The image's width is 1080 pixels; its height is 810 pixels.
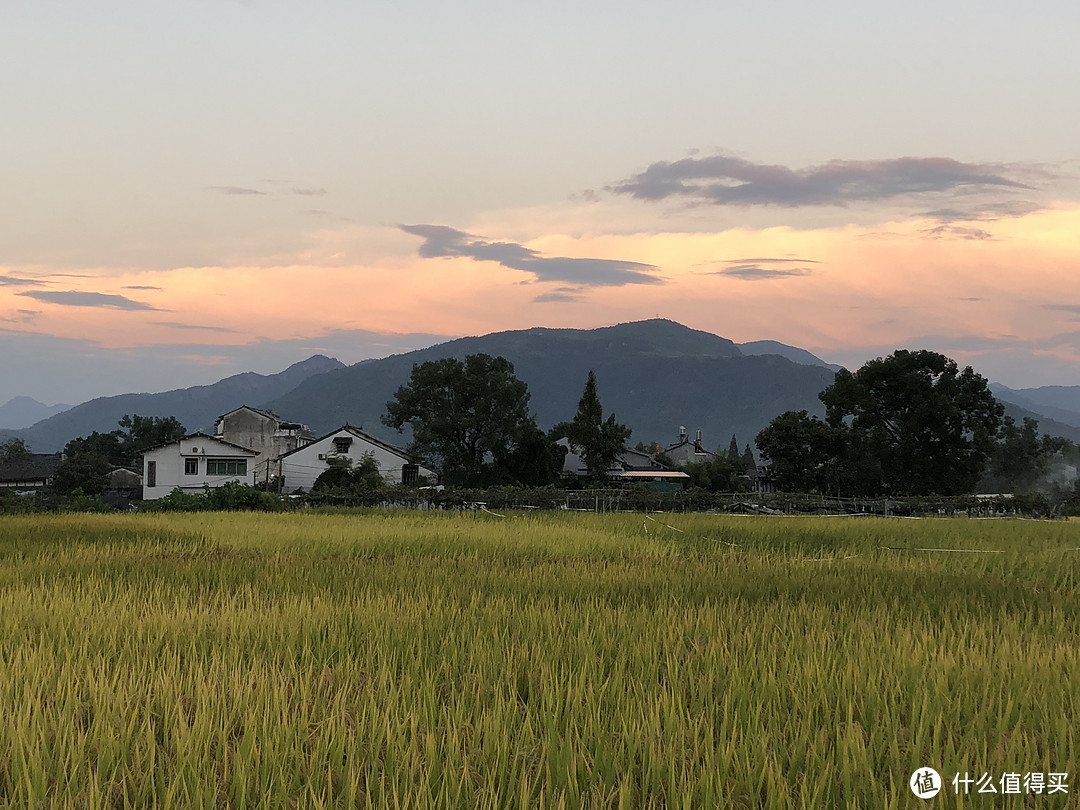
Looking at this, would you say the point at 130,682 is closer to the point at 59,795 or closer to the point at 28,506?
the point at 59,795

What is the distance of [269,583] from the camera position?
11406 mm

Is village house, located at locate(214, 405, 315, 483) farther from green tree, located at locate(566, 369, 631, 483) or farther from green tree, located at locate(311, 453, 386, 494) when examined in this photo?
green tree, located at locate(566, 369, 631, 483)

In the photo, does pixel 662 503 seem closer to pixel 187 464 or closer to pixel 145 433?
pixel 187 464

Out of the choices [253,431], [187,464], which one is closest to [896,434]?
[187,464]

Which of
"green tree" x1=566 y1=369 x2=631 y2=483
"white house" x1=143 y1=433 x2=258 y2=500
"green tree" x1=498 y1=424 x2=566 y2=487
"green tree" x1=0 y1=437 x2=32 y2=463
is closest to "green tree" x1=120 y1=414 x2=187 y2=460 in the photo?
"green tree" x1=0 y1=437 x2=32 y2=463

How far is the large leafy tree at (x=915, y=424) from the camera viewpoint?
5619 cm

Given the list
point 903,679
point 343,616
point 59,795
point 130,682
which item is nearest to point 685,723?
point 903,679

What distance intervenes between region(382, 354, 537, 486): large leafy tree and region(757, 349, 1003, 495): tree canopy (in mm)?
18164

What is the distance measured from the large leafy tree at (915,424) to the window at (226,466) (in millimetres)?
40515

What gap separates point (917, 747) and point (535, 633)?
375 cm

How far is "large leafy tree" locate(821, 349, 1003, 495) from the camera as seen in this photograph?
56188 millimetres

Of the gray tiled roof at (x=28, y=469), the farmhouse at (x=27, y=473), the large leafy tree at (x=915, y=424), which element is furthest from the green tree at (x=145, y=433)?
the large leafy tree at (x=915, y=424)

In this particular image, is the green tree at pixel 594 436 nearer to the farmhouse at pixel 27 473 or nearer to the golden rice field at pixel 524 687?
the farmhouse at pixel 27 473

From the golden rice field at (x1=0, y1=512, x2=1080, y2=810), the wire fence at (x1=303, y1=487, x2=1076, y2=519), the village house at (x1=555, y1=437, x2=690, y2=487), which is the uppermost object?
the golden rice field at (x1=0, y1=512, x2=1080, y2=810)
